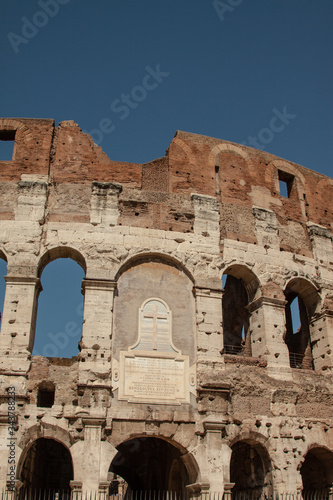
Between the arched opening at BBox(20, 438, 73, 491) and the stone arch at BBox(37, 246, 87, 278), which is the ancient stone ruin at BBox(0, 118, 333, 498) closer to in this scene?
the stone arch at BBox(37, 246, 87, 278)

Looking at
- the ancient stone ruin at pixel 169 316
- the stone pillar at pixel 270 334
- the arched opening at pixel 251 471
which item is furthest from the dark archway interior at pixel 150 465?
the stone pillar at pixel 270 334

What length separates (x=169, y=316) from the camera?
12414 mm

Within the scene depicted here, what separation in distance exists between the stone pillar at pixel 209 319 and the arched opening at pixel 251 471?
2315mm

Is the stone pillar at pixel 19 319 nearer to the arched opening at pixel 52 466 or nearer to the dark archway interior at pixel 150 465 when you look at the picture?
the arched opening at pixel 52 466

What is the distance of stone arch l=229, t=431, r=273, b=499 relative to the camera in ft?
39.2

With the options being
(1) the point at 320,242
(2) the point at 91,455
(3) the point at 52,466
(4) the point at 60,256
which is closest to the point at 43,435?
(2) the point at 91,455

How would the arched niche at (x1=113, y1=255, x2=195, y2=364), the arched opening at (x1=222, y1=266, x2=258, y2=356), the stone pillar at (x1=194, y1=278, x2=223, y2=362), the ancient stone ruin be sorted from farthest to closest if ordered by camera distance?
1. the arched opening at (x1=222, y1=266, x2=258, y2=356)
2. the stone pillar at (x1=194, y1=278, x2=223, y2=362)
3. the arched niche at (x1=113, y1=255, x2=195, y2=364)
4. the ancient stone ruin

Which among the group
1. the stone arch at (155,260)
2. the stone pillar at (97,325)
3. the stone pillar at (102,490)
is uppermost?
the stone arch at (155,260)

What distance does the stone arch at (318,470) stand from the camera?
509 inches

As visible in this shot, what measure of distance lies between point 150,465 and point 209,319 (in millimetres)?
6255

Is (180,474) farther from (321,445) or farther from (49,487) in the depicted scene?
(49,487)

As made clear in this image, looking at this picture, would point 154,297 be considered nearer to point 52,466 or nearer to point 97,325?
point 97,325

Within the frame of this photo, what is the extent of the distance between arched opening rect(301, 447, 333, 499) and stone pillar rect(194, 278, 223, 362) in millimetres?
3649

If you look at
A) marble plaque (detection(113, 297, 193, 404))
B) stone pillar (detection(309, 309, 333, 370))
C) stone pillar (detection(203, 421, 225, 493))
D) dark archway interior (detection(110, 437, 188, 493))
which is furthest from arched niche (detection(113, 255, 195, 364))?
stone pillar (detection(309, 309, 333, 370))
